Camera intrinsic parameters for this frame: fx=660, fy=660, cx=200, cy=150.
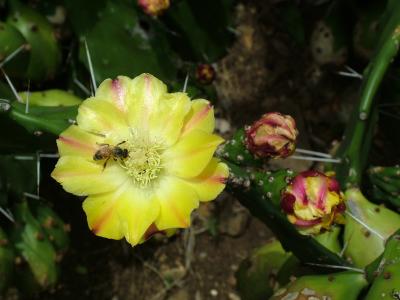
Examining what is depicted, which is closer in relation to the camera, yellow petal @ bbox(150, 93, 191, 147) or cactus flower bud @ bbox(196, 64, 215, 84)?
yellow petal @ bbox(150, 93, 191, 147)

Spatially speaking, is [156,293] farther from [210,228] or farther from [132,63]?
[132,63]

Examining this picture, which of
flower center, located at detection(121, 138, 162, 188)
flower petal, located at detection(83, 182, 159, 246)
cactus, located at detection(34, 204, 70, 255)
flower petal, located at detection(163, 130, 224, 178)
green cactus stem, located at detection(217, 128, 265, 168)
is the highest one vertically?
flower petal, located at detection(163, 130, 224, 178)

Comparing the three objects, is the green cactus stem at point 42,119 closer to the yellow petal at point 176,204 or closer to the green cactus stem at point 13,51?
the yellow petal at point 176,204

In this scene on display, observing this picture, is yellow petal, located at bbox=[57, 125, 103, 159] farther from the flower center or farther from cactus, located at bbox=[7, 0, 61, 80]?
cactus, located at bbox=[7, 0, 61, 80]

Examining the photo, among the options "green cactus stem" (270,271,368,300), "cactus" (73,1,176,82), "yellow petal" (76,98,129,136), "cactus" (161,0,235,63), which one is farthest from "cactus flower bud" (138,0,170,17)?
"green cactus stem" (270,271,368,300)

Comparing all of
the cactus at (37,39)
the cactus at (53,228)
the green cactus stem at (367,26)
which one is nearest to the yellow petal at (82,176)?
the cactus at (53,228)

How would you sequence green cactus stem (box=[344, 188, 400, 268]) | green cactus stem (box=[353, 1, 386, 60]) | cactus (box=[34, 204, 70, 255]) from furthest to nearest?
green cactus stem (box=[353, 1, 386, 60])
cactus (box=[34, 204, 70, 255])
green cactus stem (box=[344, 188, 400, 268])

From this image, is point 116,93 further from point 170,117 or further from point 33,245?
point 33,245
